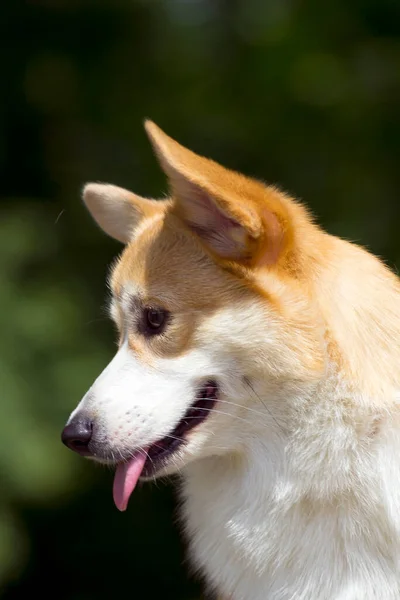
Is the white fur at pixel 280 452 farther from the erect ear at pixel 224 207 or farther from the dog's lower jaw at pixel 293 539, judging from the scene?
the erect ear at pixel 224 207

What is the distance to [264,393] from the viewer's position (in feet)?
6.92

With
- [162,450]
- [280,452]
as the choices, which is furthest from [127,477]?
[280,452]

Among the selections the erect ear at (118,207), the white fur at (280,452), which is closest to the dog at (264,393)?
the white fur at (280,452)

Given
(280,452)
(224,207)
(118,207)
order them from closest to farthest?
(224,207)
(280,452)
(118,207)

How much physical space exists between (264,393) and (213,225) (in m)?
0.43

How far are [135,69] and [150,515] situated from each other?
2.71m

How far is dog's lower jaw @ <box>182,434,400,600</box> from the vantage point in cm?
206

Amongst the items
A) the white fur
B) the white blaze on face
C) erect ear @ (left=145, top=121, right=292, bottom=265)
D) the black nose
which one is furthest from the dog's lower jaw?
erect ear @ (left=145, top=121, right=292, bottom=265)

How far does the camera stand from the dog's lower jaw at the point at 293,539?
6.75 feet

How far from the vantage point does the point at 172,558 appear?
5.02 m

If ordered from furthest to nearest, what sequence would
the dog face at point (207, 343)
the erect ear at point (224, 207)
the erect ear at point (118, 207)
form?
the erect ear at point (118, 207), the dog face at point (207, 343), the erect ear at point (224, 207)

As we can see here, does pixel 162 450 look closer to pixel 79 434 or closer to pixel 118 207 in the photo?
pixel 79 434

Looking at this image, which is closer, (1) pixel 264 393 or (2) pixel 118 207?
(1) pixel 264 393

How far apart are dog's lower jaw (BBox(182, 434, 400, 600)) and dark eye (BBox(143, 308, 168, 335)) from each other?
0.40 metres
